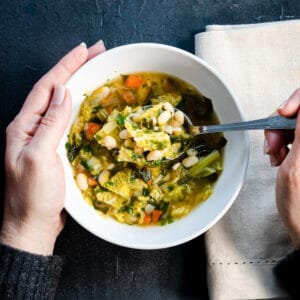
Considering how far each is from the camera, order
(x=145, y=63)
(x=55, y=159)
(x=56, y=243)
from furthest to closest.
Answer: (x=56, y=243), (x=145, y=63), (x=55, y=159)

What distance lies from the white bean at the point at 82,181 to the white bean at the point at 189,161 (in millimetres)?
462

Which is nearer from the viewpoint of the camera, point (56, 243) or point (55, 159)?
point (55, 159)

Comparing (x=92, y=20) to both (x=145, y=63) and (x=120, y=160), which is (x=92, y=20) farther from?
(x=120, y=160)

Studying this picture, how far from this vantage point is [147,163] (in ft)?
8.23

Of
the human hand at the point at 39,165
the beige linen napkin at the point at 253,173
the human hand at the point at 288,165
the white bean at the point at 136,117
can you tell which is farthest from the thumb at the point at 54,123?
the human hand at the point at 288,165

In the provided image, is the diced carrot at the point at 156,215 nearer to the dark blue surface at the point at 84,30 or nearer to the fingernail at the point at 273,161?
the dark blue surface at the point at 84,30

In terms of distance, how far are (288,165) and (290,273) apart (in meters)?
0.65

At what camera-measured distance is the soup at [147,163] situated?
8.37 ft

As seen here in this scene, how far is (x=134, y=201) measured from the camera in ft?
8.46

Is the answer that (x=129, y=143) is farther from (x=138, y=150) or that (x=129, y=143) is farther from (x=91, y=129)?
(x=91, y=129)

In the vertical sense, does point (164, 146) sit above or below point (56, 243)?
above

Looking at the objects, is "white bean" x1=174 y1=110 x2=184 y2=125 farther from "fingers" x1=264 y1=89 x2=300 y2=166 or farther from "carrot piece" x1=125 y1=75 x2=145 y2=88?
"fingers" x1=264 y1=89 x2=300 y2=166

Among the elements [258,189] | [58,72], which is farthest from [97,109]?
[258,189]

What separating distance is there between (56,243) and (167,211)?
2.02 ft
